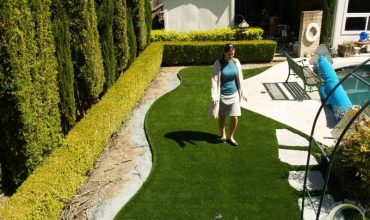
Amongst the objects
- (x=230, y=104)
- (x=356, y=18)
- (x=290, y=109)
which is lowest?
(x=290, y=109)

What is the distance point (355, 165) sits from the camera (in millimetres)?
6395

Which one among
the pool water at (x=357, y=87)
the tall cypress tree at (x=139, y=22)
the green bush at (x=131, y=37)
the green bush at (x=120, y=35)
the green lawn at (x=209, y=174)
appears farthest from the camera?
the tall cypress tree at (x=139, y=22)

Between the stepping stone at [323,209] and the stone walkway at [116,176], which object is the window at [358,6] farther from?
the stepping stone at [323,209]

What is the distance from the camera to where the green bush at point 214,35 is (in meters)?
16.9

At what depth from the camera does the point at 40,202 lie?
18.5 ft

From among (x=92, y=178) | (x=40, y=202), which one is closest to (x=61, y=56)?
(x=92, y=178)

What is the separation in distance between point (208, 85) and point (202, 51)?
3.26m

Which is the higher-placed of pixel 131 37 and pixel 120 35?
pixel 120 35

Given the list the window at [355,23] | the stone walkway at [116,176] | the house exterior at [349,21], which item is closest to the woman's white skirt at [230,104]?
the stone walkway at [116,176]

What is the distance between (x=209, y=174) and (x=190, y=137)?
181 cm

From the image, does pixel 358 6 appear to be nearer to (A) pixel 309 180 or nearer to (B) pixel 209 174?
(A) pixel 309 180

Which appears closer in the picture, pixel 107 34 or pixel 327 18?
pixel 107 34

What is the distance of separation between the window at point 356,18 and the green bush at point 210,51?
4461 millimetres

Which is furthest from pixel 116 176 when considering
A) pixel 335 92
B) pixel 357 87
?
pixel 357 87
